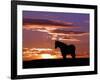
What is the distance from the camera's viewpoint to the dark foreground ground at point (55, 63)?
2107 mm

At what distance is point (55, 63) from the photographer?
219 cm

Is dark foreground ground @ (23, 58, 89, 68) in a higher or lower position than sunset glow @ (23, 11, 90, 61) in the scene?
lower

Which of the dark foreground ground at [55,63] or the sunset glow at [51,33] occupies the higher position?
the sunset glow at [51,33]

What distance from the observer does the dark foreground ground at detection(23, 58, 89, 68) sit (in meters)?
2.11

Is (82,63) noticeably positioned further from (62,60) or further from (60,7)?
(60,7)

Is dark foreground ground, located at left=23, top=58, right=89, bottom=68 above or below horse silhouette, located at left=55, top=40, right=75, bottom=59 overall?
below

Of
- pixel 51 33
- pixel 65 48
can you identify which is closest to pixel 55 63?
pixel 65 48

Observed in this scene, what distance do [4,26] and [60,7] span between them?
55cm

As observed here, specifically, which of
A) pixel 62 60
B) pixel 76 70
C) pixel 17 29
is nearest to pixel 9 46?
pixel 17 29

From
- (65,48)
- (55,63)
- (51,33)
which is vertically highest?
(51,33)

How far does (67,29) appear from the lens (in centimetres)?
223

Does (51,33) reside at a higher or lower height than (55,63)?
higher

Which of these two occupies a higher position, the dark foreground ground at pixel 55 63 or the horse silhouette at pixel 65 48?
the horse silhouette at pixel 65 48

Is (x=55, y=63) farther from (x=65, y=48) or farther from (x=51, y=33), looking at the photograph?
(x=51, y=33)
